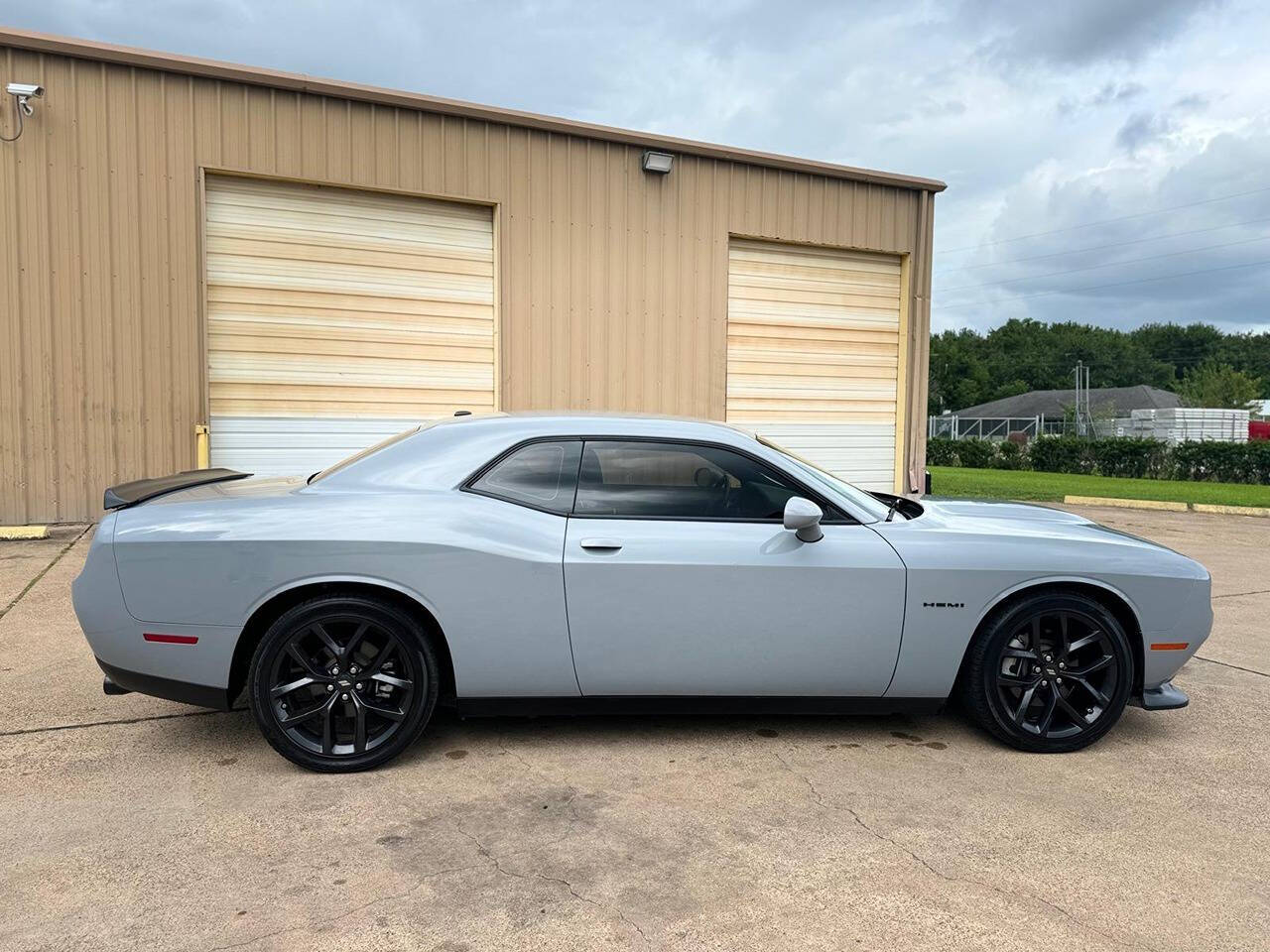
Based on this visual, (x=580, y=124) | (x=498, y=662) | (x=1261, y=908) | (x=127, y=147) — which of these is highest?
(x=580, y=124)

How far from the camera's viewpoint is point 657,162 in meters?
11.2

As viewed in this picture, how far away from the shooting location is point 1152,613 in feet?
12.5

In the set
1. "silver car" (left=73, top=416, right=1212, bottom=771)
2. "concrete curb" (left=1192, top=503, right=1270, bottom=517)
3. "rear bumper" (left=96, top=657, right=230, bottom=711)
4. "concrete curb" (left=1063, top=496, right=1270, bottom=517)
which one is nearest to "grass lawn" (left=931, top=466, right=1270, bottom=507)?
"concrete curb" (left=1063, top=496, right=1270, bottom=517)

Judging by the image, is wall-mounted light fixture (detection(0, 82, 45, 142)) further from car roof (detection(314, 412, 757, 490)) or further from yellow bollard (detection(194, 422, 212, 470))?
car roof (detection(314, 412, 757, 490))

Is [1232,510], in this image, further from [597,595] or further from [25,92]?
[25,92]

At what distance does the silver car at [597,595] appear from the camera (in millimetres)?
3434

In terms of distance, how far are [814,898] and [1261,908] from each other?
1.32 meters

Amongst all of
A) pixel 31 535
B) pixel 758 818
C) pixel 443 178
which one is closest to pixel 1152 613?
pixel 758 818

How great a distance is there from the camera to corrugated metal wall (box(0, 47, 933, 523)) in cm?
899

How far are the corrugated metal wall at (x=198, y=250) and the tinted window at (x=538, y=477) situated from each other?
7.14 m

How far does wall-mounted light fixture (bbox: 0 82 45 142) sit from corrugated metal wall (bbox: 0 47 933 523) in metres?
0.08

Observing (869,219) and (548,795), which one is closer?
(548,795)

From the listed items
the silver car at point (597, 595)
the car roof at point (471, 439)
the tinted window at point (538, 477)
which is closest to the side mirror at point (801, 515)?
the silver car at point (597, 595)

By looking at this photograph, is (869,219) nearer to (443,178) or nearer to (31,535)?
(443,178)
